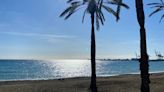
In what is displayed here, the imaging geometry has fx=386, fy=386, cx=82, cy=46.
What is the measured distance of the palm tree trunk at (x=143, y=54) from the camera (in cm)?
1891

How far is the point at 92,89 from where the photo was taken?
3312cm

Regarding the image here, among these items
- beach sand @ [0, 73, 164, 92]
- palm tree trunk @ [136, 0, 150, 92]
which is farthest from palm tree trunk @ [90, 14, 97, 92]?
palm tree trunk @ [136, 0, 150, 92]

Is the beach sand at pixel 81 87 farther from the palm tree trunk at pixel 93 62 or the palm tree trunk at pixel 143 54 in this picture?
the palm tree trunk at pixel 143 54

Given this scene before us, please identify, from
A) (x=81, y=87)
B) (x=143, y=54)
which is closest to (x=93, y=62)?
(x=81, y=87)

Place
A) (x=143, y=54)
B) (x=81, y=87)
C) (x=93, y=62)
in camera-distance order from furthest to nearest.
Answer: (x=81, y=87) → (x=93, y=62) → (x=143, y=54)

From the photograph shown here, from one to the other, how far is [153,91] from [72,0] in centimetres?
1207

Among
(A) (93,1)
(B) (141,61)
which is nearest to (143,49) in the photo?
(B) (141,61)

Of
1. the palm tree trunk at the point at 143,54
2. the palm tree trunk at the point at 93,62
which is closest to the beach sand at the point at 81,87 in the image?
the palm tree trunk at the point at 93,62

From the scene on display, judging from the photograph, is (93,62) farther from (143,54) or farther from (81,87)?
(143,54)

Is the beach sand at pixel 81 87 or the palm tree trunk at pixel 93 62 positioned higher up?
the palm tree trunk at pixel 93 62

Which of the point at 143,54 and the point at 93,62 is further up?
the point at 143,54

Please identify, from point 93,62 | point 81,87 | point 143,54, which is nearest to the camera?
point 143,54

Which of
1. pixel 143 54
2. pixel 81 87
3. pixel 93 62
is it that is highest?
pixel 143 54

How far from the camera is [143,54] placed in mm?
19156
